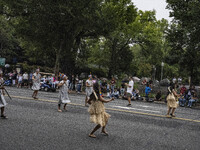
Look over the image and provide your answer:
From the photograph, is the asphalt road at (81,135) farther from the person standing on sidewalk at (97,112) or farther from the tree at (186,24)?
the tree at (186,24)

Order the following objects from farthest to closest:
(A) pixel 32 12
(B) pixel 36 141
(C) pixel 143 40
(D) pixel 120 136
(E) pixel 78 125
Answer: (C) pixel 143 40
(A) pixel 32 12
(E) pixel 78 125
(D) pixel 120 136
(B) pixel 36 141

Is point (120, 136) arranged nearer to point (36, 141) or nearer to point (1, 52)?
point (36, 141)

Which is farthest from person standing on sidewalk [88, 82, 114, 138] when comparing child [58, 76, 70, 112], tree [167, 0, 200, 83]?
tree [167, 0, 200, 83]

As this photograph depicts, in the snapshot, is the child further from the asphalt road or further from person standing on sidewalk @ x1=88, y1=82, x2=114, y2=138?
person standing on sidewalk @ x1=88, y1=82, x2=114, y2=138

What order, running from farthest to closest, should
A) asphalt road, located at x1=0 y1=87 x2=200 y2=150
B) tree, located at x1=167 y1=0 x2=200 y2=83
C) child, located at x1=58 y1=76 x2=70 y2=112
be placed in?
tree, located at x1=167 y1=0 x2=200 y2=83 → child, located at x1=58 y1=76 x2=70 y2=112 → asphalt road, located at x1=0 y1=87 x2=200 y2=150

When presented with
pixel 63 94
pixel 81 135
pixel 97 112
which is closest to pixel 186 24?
pixel 63 94

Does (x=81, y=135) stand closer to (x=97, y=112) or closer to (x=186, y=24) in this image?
(x=97, y=112)

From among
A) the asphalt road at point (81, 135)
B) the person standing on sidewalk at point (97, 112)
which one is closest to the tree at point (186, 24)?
the asphalt road at point (81, 135)

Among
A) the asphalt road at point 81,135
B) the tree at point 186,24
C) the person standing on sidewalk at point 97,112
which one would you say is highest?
the tree at point 186,24

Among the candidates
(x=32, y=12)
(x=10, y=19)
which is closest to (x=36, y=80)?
(x=32, y=12)

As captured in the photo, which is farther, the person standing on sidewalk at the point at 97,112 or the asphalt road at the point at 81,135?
the person standing on sidewalk at the point at 97,112

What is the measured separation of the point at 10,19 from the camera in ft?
94.0

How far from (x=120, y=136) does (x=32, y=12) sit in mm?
20995

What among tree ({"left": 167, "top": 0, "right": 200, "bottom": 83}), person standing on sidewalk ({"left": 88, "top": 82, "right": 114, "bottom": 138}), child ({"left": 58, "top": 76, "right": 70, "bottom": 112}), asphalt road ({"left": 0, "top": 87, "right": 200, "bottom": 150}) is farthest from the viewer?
tree ({"left": 167, "top": 0, "right": 200, "bottom": 83})
